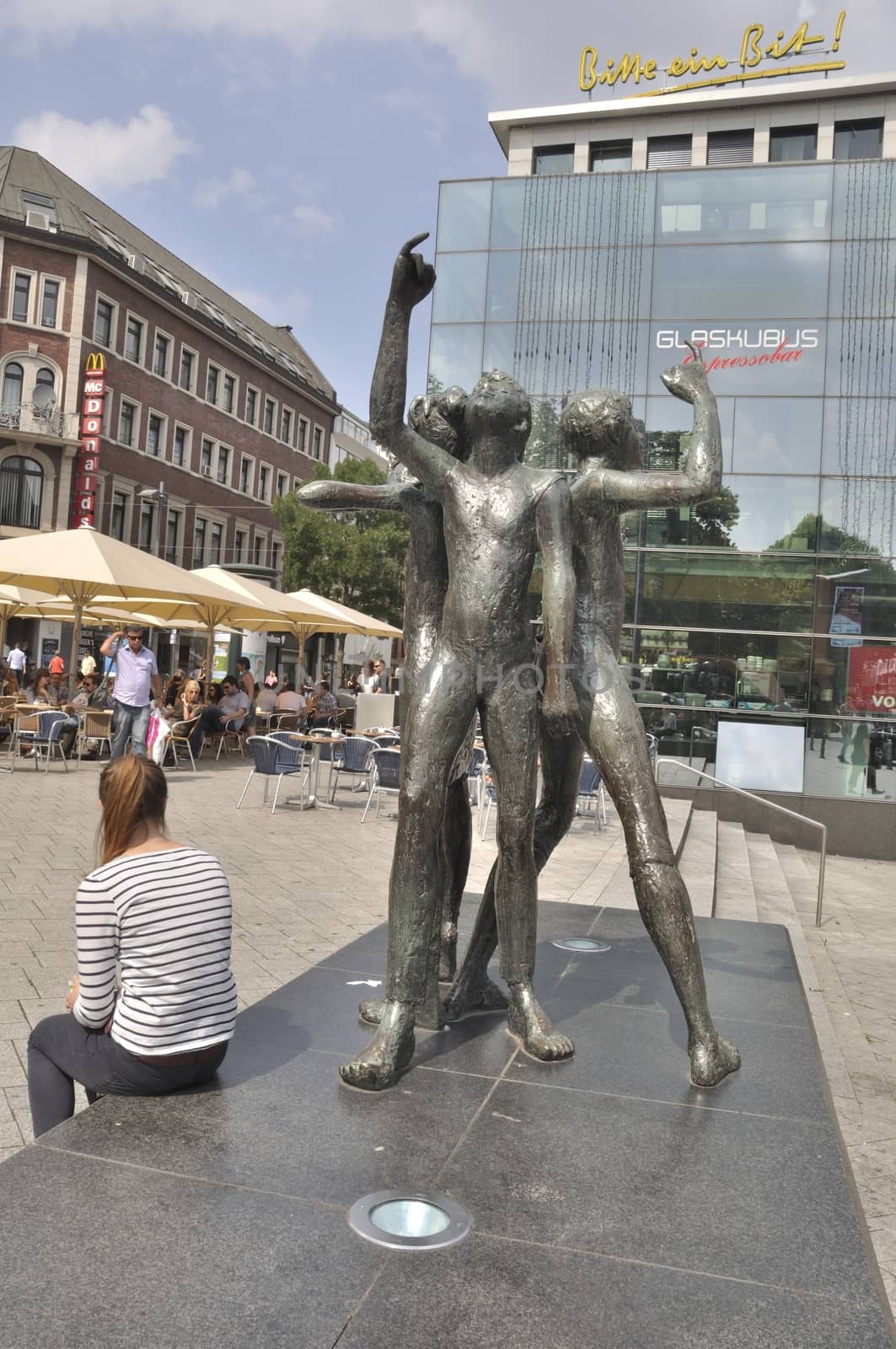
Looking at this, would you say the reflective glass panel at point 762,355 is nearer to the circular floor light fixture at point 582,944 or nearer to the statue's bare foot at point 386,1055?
the circular floor light fixture at point 582,944

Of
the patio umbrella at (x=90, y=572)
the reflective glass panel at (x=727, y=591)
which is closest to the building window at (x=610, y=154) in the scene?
the reflective glass panel at (x=727, y=591)

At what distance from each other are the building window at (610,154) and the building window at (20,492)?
1950 centimetres

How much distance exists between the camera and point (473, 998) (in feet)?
Result: 12.2

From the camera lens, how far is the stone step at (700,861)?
25.9ft

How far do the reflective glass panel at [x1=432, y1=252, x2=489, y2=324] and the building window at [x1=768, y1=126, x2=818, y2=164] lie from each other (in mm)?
18530

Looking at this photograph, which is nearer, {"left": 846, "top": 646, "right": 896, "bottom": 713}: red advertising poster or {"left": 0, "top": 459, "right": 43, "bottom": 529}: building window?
{"left": 846, "top": 646, "right": 896, "bottom": 713}: red advertising poster

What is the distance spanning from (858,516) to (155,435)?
29384 millimetres

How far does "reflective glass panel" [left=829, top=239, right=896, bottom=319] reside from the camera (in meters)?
16.3

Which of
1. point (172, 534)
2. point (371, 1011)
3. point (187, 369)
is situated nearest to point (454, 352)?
point (371, 1011)

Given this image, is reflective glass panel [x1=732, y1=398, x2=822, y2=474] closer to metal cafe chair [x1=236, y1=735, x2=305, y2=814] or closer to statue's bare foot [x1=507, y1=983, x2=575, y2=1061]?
metal cafe chair [x1=236, y1=735, x2=305, y2=814]

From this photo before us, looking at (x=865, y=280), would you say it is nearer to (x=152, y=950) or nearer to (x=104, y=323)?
(x=152, y=950)

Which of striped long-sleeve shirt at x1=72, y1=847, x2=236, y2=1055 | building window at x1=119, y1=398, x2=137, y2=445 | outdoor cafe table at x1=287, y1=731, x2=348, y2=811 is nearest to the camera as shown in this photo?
striped long-sleeve shirt at x1=72, y1=847, x2=236, y2=1055

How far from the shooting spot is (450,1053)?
10.8 ft

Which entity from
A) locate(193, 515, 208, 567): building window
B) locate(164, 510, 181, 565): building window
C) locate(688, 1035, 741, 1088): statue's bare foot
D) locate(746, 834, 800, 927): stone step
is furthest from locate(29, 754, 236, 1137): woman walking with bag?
locate(193, 515, 208, 567): building window
